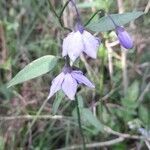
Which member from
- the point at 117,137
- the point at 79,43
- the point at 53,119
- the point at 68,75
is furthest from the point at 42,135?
the point at 79,43

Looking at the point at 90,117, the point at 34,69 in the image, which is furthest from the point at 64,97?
the point at 34,69

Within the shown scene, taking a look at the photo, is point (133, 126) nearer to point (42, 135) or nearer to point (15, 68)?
point (42, 135)

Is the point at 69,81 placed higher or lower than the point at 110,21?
lower

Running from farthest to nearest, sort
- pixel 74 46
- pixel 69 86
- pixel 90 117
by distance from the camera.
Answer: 1. pixel 90 117
2. pixel 69 86
3. pixel 74 46

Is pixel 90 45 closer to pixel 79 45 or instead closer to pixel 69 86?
pixel 79 45

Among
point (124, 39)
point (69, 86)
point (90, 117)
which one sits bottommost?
point (90, 117)

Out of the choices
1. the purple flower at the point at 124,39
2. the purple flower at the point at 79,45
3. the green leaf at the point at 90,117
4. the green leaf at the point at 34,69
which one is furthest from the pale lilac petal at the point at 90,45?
the green leaf at the point at 90,117

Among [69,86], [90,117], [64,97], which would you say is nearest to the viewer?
[69,86]

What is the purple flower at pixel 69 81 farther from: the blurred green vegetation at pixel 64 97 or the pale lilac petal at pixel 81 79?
the blurred green vegetation at pixel 64 97
